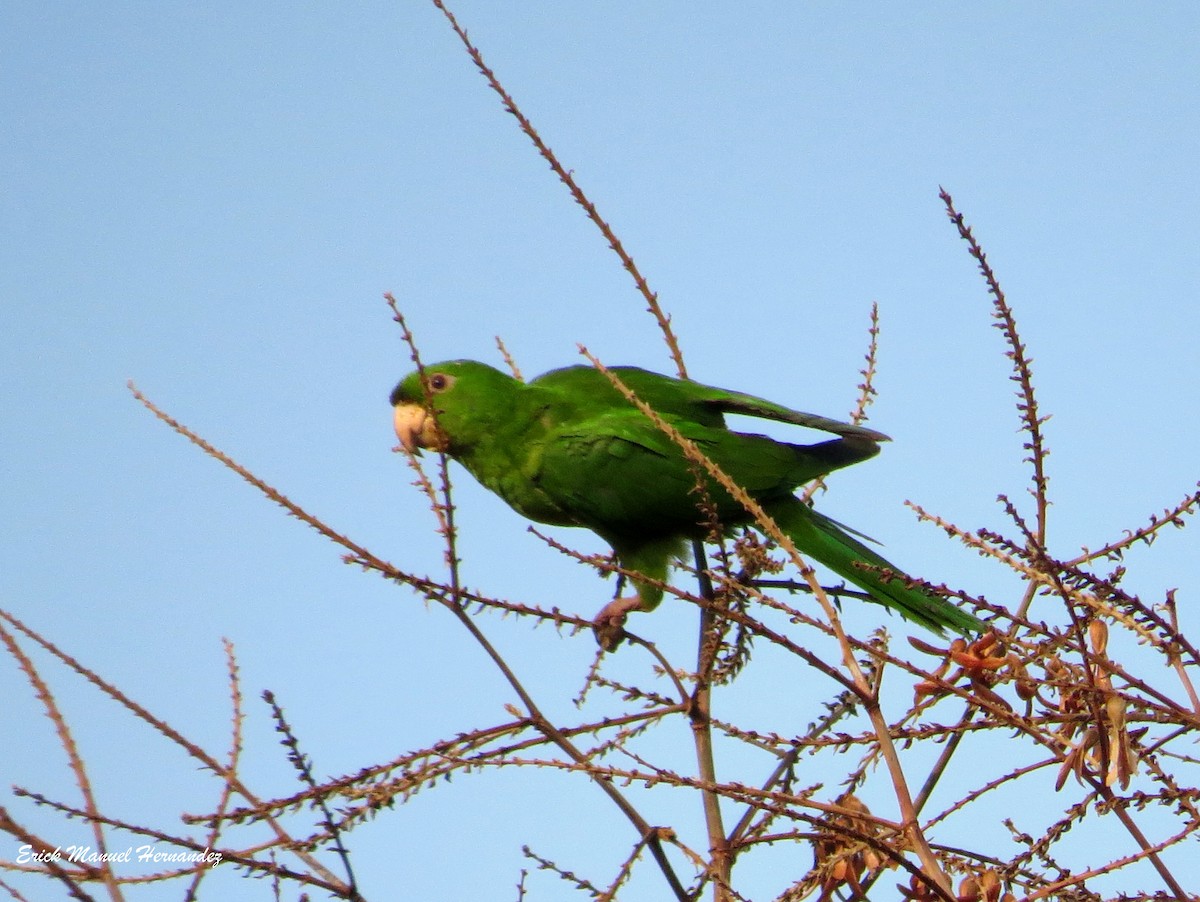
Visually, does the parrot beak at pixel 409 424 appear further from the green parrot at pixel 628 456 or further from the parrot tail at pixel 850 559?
the parrot tail at pixel 850 559

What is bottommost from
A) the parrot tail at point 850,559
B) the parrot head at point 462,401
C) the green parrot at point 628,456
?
the parrot tail at point 850,559

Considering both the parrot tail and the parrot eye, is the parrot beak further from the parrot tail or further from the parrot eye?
the parrot tail

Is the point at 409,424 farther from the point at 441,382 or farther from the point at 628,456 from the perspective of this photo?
the point at 628,456

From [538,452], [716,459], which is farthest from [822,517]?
[538,452]

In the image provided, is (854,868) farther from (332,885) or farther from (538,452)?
(538,452)

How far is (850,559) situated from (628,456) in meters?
0.77

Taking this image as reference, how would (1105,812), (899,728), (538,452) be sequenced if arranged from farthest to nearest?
(538,452), (899,728), (1105,812)

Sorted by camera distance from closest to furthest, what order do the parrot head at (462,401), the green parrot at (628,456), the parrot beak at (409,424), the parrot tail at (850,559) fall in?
the parrot tail at (850,559)
the green parrot at (628,456)
the parrot head at (462,401)
the parrot beak at (409,424)

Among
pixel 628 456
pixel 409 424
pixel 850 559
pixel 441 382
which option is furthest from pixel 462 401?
pixel 850 559

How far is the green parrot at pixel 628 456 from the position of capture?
3844 mm

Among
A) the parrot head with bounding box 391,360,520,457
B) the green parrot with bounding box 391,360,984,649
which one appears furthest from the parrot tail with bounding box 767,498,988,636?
the parrot head with bounding box 391,360,520,457

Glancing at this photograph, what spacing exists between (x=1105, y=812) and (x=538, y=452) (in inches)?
114

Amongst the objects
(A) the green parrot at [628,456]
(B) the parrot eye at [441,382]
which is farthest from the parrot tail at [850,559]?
(B) the parrot eye at [441,382]

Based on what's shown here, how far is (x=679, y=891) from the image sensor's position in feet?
6.08
